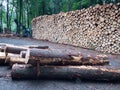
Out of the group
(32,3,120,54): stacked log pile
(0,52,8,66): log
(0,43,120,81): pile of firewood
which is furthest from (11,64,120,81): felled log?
(32,3,120,54): stacked log pile

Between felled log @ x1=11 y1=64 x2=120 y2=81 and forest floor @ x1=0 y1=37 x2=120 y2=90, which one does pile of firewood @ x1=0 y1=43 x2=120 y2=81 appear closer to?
felled log @ x1=11 y1=64 x2=120 y2=81

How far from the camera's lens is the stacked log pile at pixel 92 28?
33.9 ft

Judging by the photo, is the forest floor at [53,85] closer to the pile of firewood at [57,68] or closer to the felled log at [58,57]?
the pile of firewood at [57,68]

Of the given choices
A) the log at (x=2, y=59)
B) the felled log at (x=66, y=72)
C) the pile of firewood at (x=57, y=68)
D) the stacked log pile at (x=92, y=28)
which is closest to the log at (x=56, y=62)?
the pile of firewood at (x=57, y=68)

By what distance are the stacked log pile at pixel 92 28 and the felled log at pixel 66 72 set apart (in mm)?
4890

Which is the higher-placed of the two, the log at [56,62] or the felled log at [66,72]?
the log at [56,62]

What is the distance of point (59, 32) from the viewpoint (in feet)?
57.9

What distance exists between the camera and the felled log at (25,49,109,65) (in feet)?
16.2

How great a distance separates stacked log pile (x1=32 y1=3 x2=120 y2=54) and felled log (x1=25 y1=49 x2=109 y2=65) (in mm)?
4664

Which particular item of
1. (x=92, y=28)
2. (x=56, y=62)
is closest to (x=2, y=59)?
(x=56, y=62)

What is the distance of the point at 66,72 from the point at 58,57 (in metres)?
0.38

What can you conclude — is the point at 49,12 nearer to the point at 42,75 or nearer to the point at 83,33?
the point at 83,33

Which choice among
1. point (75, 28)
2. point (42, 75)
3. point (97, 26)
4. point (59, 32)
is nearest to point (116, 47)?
point (97, 26)

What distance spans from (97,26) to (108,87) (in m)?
7.12
